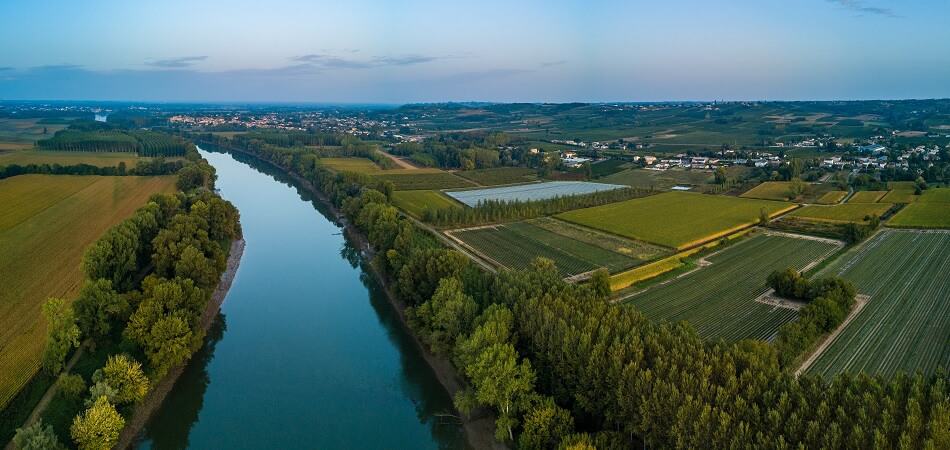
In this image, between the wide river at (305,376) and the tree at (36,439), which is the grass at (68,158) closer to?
the wide river at (305,376)

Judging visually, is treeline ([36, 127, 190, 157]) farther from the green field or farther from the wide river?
the green field

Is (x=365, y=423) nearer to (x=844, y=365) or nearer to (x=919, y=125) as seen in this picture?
(x=844, y=365)

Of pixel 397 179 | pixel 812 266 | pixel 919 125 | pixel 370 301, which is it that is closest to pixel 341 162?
pixel 397 179

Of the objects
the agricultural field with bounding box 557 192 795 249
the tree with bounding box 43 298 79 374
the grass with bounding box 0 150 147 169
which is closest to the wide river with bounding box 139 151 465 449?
the tree with bounding box 43 298 79 374

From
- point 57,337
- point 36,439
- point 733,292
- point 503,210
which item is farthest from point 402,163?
point 36,439

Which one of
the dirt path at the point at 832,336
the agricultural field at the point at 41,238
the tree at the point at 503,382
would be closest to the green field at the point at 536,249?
the dirt path at the point at 832,336
